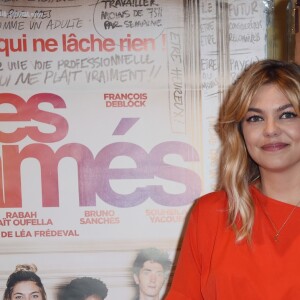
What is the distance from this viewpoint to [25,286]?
172cm

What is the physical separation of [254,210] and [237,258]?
15 cm

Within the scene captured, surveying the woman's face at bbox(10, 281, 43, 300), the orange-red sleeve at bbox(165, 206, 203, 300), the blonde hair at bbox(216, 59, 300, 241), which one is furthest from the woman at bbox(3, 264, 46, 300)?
the blonde hair at bbox(216, 59, 300, 241)

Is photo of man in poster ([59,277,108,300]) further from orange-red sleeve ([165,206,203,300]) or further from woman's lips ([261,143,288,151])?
woman's lips ([261,143,288,151])

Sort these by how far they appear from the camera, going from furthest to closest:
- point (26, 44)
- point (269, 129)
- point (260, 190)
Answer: point (26, 44) < point (260, 190) < point (269, 129)

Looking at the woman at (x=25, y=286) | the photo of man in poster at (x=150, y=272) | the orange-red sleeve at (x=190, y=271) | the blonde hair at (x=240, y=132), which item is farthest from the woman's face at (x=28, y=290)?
the blonde hair at (x=240, y=132)

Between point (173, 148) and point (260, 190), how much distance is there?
396mm

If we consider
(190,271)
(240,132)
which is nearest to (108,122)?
(240,132)

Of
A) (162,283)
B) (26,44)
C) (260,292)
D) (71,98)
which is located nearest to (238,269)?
(260,292)

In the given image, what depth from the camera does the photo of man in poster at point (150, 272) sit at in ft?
5.62

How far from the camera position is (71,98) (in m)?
1.69

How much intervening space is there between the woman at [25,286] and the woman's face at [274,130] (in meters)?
0.95

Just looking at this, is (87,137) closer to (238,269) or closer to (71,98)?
(71,98)

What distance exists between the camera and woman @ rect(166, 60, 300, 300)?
4.13 feet

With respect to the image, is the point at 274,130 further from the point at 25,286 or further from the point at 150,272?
the point at 25,286
